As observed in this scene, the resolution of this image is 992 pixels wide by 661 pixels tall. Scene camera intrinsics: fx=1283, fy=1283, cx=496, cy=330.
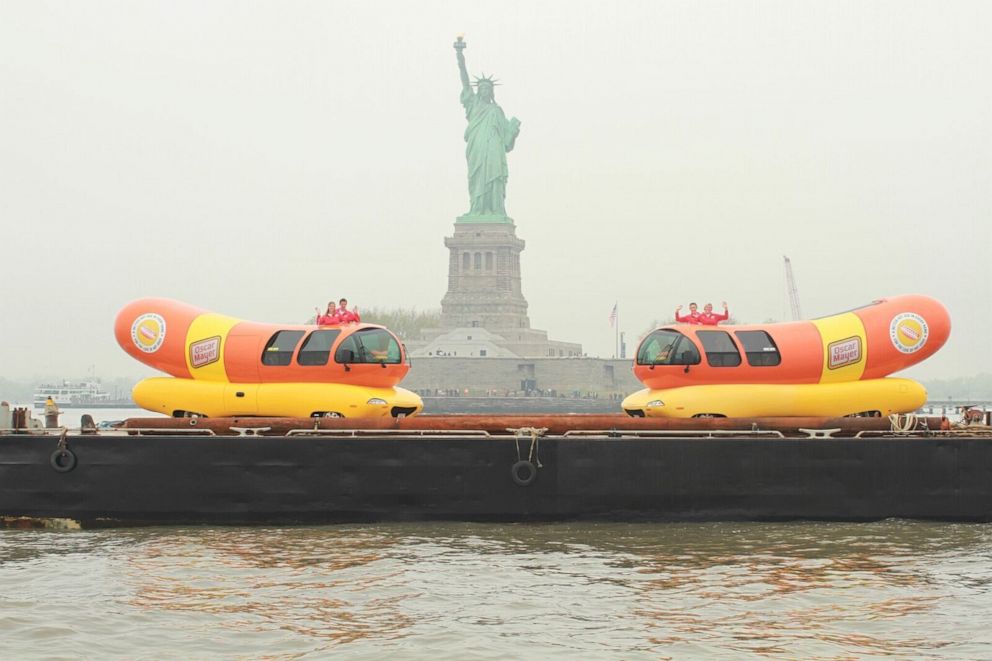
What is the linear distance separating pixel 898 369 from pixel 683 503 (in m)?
5.50

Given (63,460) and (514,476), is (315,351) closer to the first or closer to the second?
(514,476)

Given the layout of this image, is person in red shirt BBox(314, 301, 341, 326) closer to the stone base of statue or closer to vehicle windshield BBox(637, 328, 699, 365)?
vehicle windshield BBox(637, 328, 699, 365)

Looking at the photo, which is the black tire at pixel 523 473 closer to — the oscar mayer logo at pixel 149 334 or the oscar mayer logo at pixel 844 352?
the oscar mayer logo at pixel 844 352

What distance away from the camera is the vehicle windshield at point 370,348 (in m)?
26.6

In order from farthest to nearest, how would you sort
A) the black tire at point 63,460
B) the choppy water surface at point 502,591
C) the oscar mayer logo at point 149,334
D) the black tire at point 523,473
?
the oscar mayer logo at point 149,334, the black tire at point 63,460, the black tire at point 523,473, the choppy water surface at point 502,591

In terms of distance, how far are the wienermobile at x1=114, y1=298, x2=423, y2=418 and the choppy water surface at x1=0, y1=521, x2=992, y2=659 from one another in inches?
114

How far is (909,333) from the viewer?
26.0 metres

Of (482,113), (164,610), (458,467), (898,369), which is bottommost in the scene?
(164,610)

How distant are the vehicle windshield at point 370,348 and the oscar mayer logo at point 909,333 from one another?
33.5ft

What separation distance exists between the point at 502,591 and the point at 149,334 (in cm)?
1087

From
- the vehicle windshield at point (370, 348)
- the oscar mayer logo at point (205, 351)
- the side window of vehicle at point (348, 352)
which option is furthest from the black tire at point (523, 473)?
the oscar mayer logo at point (205, 351)

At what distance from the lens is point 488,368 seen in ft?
545

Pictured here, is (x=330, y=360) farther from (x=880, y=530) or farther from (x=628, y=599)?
(x=880, y=530)

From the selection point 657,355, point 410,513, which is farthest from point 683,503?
point 410,513
